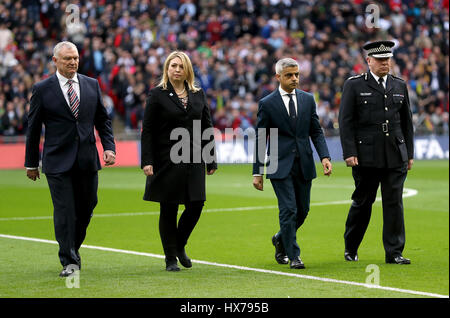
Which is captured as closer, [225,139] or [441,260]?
[441,260]

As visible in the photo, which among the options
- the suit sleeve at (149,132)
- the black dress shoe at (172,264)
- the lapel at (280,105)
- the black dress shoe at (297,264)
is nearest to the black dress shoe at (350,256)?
the black dress shoe at (297,264)

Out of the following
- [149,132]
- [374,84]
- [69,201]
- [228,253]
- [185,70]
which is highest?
[185,70]

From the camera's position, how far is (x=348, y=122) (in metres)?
10.4

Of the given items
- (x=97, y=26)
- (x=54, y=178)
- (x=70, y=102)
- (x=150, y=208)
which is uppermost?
(x=97, y=26)

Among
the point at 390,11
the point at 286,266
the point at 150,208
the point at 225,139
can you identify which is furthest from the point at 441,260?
the point at 390,11

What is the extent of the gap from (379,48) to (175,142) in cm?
241

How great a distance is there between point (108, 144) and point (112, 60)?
67.7 ft

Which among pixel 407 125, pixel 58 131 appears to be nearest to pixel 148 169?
pixel 58 131

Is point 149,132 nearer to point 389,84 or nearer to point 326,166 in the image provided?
point 326,166

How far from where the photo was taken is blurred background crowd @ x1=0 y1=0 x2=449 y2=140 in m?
29.6

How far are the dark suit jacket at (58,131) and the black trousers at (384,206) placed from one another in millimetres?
2871

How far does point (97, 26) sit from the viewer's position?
104 ft

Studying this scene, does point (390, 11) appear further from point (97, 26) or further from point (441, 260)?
point (441, 260)

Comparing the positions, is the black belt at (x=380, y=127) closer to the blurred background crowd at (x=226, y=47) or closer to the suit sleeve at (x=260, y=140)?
the suit sleeve at (x=260, y=140)
